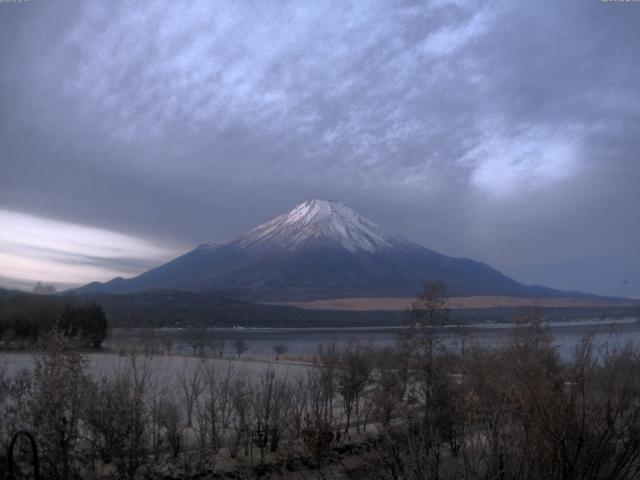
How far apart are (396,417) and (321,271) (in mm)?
139653

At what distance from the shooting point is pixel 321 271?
156250 millimetres

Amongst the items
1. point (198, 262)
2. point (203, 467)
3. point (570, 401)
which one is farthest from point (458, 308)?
point (198, 262)

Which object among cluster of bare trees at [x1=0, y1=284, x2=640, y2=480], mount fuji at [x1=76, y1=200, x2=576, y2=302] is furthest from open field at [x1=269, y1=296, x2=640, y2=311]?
cluster of bare trees at [x1=0, y1=284, x2=640, y2=480]

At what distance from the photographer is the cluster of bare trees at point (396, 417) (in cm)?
478

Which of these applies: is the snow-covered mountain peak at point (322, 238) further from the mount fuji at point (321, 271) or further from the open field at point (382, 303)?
the open field at point (382, 303)

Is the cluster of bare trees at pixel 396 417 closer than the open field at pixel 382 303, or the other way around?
the cluster of bare trees at pixel 396 417

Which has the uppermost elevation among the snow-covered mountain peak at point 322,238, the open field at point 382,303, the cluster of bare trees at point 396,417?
the snow-covered mountain peak at point 322,238

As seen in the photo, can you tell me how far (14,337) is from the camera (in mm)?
39656

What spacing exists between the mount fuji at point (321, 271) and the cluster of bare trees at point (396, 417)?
107092mm

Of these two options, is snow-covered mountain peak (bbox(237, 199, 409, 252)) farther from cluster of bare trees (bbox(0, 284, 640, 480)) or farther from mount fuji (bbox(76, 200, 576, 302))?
cluster of bare trees (bbox(0, 284, 640, 480))

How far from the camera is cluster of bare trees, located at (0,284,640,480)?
15.7 feet

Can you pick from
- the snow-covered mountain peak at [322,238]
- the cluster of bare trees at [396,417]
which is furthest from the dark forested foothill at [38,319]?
the snow-covered mountain peak at [322,238]

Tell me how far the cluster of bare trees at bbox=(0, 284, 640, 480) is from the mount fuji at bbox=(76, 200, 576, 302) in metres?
107

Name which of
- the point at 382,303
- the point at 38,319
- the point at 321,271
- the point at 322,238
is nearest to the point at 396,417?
the point at 38,319
